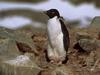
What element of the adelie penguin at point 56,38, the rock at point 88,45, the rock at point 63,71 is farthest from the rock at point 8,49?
the rock at point 88,45

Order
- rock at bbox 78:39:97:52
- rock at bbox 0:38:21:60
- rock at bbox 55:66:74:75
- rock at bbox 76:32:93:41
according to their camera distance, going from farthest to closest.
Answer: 1. rock at bbox 76:32:93:41
2. rock at bbox 78:39:97:52
3. rock at bbox 0:38:21:60
4. rock at bbox 55:66:74:75

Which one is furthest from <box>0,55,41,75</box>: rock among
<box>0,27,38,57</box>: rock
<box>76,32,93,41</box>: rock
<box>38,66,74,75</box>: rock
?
<box>76,32,93,41</box>: rock

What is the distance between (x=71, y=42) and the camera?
5.34m

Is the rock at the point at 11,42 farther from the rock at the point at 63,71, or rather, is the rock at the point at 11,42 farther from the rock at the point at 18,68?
the rock at the point at 63,71

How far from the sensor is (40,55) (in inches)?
198

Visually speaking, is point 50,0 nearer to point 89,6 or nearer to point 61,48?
point 89,6

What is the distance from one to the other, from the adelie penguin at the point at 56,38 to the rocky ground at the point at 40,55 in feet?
0.31

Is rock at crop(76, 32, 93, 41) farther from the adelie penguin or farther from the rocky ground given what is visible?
the adelie penguin

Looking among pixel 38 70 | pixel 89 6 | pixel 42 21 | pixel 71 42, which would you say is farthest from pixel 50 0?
pixel 38 70

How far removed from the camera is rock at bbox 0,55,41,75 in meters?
4.30

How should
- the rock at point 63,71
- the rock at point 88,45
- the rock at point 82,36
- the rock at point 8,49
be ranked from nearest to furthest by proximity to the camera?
the rock at point 63,71
the rock at point 8,49
the rock at point 88,45
the rock at point 82,36

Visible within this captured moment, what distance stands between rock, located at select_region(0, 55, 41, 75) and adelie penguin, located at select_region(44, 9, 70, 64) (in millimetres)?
464

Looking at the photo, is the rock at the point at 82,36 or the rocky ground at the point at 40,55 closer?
the rocky ground at the point at 40,55

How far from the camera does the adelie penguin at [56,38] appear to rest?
470cm
